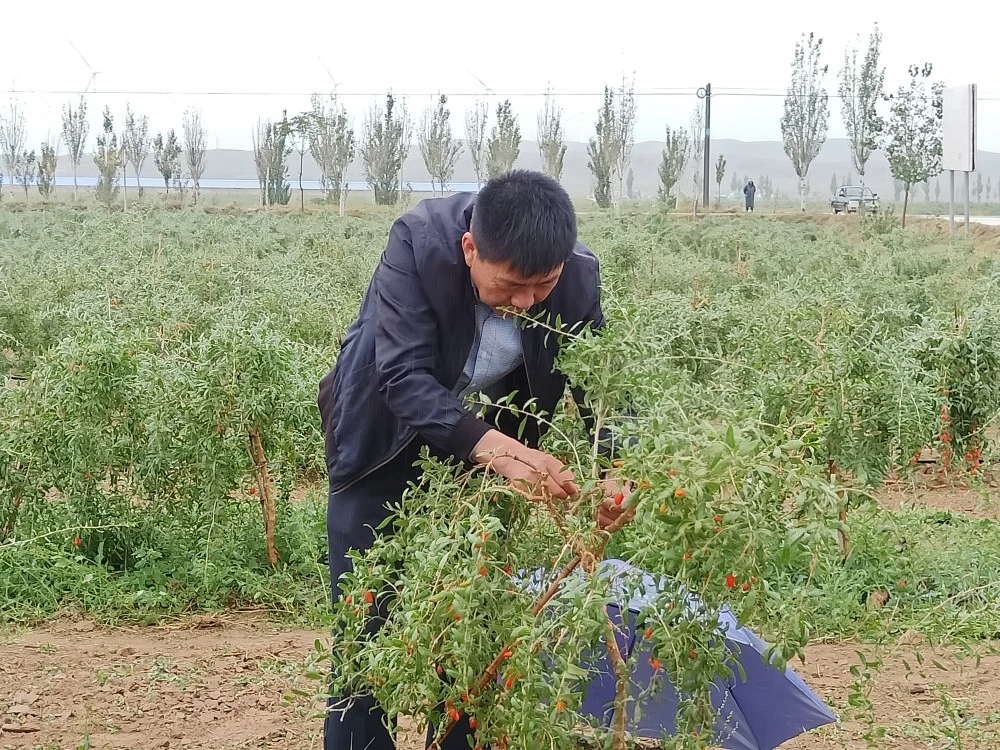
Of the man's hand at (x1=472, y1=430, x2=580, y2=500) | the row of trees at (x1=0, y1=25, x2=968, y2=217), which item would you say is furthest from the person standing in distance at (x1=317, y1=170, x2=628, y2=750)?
the row of trees at (x1=0, y1=25, x2=968, y2=217)

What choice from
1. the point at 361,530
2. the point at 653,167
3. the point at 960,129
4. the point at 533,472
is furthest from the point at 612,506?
the point at 653,167

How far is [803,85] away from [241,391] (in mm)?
31761

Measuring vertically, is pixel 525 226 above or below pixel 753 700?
above

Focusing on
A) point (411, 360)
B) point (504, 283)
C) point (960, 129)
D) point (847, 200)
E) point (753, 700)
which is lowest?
point (753, 700)

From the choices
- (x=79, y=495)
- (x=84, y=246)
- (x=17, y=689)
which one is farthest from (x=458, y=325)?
(x=84, y=246)

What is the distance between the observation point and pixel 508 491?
2.04m

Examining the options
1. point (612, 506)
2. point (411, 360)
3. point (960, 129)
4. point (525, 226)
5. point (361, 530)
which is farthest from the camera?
point (960, 129)

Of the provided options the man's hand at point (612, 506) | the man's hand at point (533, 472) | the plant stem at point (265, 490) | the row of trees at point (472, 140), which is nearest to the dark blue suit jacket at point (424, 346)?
the man's hand at point (533, 472)

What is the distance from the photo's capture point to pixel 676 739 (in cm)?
214

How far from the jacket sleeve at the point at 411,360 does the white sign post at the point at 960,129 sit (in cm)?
1551

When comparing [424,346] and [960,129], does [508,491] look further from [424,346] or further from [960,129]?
[960,129]

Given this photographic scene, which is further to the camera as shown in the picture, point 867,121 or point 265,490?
point 867,121

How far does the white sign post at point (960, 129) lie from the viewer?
648 inches

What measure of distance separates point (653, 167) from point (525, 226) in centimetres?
5194
